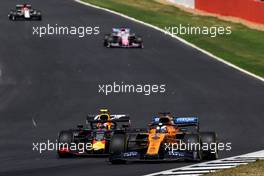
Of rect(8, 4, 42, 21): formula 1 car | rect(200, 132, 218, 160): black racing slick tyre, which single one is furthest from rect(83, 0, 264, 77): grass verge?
rect(200, 132, 218, 160): black racing slick tyre

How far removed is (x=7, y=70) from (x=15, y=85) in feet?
14.1

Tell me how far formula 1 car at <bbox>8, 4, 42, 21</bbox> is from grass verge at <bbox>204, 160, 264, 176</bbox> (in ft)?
143

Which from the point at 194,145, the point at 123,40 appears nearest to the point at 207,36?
the point at 123,40

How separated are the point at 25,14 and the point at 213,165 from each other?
141ft

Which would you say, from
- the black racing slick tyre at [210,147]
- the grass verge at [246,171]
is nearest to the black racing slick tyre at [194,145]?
the black racing slick tyre at [210,147]

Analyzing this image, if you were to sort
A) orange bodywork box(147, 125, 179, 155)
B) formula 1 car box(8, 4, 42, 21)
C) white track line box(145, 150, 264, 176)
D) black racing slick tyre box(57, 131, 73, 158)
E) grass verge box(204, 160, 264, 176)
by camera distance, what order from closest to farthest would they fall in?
grass verge box(204, 160, 264, 176), white track line box(145, 150, 264, 176), orange bodywork box(147, 125, 179, 155), black racing slick tyre box(57, 131, 73, 158), formula 1 car box(8, 4, 42, 21)

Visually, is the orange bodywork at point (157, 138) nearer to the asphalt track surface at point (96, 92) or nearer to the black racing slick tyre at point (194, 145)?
the asphalt track surface at point (96, 92)

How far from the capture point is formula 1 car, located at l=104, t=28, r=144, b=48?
52.5 metres

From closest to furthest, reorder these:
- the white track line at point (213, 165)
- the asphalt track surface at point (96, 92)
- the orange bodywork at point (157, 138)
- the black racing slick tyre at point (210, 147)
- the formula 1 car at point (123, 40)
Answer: the white track line at point (213, 165) < the orange bodywork at point (157, 138) < the black racing slick tyre at point (210, 147) < the asphalt track surface at point (96, 92) < the formula 1 car at point (123, 40)

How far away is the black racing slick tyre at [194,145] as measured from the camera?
2236cm

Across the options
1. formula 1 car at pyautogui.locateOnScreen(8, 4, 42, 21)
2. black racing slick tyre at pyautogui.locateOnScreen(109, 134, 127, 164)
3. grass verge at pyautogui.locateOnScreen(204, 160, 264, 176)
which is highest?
grass verge at pyautogui.locateOnScreen(204, 160, 264, 176)

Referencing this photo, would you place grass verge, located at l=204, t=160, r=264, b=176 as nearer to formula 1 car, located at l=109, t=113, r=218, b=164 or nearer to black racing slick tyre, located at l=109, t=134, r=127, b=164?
formula 1 car, located at l=109, t=113, r=218, b=164

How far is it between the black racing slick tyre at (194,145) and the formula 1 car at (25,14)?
40932 millimetres

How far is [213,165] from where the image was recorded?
845 inches
